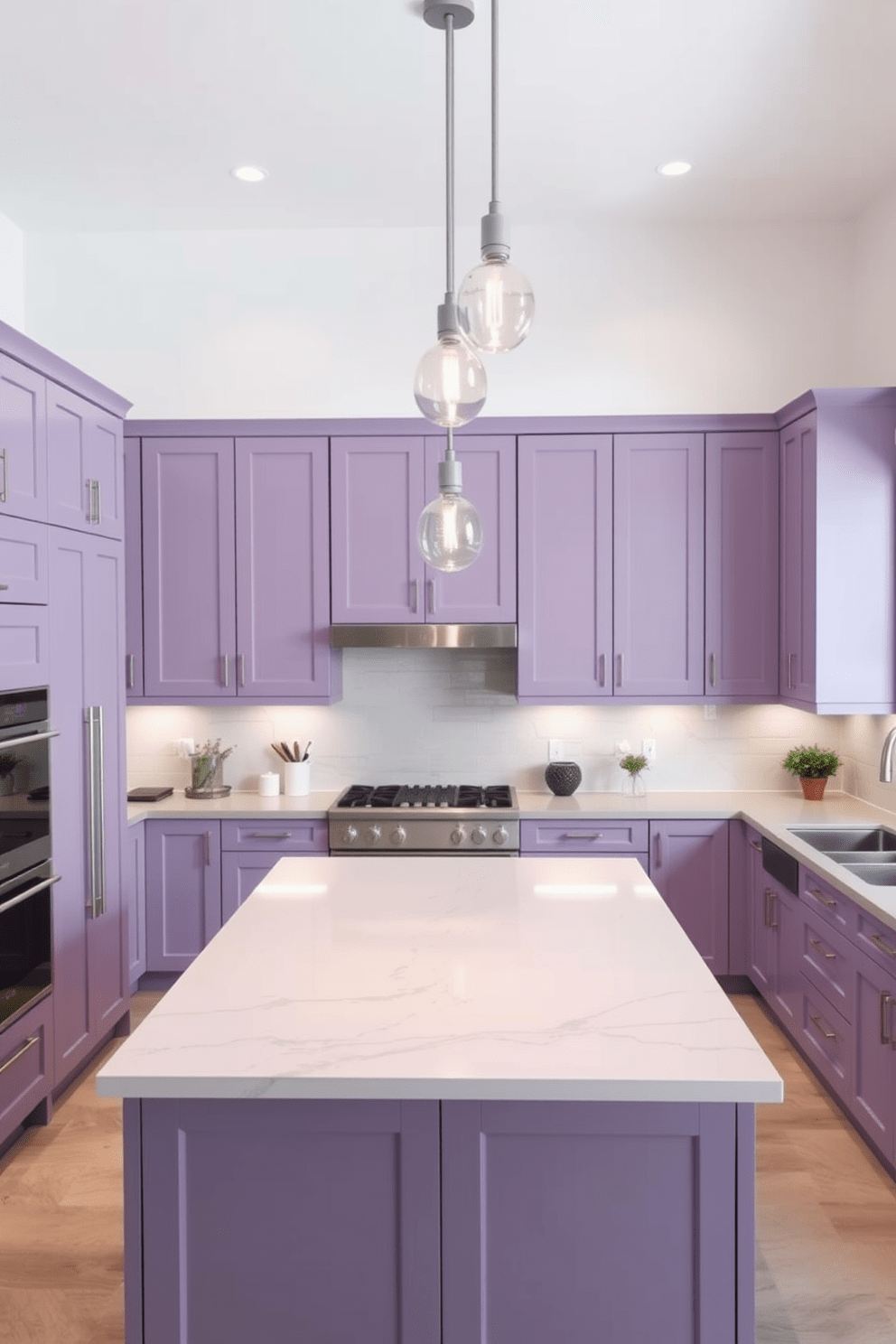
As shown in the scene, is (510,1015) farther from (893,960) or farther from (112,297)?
(112,297)

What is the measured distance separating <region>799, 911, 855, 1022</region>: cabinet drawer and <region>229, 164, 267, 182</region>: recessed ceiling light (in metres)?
3.47

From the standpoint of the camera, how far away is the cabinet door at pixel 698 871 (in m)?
4.20

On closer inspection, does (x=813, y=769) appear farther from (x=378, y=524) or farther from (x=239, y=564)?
(x=239, y=564)

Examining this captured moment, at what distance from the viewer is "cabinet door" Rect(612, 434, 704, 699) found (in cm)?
435

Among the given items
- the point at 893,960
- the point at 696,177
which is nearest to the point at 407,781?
the point at 893,960

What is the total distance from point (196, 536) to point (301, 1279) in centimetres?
328

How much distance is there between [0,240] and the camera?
14.4 feet

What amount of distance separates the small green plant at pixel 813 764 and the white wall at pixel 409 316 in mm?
1597

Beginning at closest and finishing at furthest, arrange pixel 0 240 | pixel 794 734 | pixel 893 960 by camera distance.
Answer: pixel 893 960 → pixel 0 240 → pixel 794 734

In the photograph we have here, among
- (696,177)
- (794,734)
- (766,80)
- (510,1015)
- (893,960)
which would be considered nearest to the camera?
(510,1015)

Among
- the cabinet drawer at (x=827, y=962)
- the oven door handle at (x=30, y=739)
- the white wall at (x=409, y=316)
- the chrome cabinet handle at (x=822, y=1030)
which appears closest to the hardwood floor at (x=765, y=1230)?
the chrome cabinet handle at (x=822, y=1030)

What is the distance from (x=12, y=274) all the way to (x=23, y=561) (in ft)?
7.08

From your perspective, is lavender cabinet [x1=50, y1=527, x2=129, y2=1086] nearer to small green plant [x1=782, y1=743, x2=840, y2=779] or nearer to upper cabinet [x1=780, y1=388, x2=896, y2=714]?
upper cabinet [x1=780, y1=388, x2=896, y2=714]

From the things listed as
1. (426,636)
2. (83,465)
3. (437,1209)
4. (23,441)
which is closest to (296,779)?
(426,636)
